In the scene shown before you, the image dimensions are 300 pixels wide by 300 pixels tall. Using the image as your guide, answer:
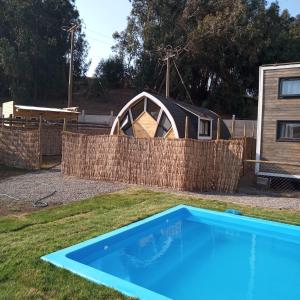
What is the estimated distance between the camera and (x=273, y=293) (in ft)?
17.6

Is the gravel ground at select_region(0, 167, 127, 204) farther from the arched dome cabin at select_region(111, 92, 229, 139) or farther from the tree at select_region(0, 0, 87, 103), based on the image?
the tree at select_region(0, 0, 87, 103)

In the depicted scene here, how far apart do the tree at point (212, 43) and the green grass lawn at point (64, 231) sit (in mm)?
26855

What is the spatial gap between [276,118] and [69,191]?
343 inches

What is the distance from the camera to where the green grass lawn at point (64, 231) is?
169 inches

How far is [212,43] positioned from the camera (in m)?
35.6

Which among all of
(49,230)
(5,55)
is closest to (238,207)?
(49,230)

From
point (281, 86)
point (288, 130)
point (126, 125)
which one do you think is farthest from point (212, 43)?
point (288, 130)

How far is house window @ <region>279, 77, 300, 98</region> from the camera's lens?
1472 centimetres

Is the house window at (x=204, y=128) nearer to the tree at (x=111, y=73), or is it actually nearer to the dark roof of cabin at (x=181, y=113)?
the dark roof of cabin at (x=181, y=113)

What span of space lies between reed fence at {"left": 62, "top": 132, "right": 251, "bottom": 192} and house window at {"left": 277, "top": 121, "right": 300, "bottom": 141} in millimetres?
3307

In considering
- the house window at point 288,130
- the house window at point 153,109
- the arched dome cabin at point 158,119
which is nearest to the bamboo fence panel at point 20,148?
the arched dome cabin at point 158,119

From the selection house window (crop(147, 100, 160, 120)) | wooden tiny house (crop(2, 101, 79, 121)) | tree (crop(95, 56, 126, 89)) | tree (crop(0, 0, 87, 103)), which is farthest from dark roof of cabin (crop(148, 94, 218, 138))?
tree (crop(95, 56, 126, 89))

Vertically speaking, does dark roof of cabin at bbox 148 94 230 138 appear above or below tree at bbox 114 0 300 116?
below

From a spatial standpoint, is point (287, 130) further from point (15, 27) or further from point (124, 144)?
point (15, 27)
